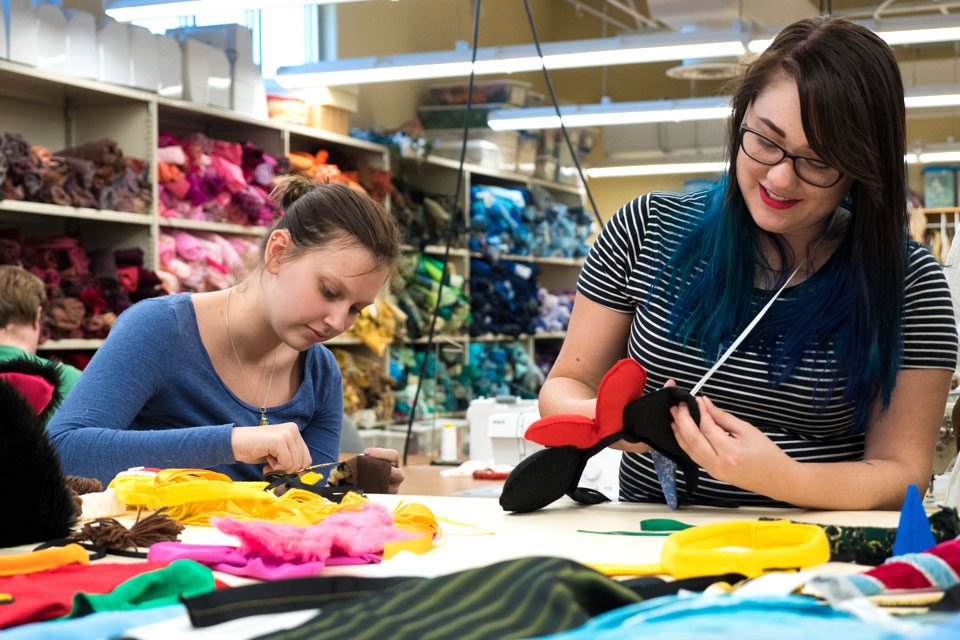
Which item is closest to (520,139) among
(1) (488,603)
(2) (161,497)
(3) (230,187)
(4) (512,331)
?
(4) (512,331)

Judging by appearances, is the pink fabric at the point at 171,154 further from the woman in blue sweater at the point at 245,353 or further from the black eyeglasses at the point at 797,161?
the black eyeglasses at the point at 797,161

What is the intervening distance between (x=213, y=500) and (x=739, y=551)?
0.64 m

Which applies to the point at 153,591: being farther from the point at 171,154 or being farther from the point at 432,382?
the point at 432,382

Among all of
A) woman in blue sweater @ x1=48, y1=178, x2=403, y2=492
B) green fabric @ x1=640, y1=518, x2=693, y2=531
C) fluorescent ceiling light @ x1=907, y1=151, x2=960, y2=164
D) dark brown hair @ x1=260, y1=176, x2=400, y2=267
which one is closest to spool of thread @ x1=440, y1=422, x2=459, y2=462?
woman in blue sweater @ x1=48, y1=178, x2=403, y2=492

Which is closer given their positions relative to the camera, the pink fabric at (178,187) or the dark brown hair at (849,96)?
the dark brown hair at (849,96)

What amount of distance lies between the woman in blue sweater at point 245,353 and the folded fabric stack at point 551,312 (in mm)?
5644

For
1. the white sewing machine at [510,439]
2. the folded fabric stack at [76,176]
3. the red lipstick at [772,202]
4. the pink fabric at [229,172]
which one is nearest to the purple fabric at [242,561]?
the red lipstick at [772,202]

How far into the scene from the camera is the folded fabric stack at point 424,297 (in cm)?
628

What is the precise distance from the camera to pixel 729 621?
61 centimetres

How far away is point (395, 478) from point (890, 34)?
12.3 feet

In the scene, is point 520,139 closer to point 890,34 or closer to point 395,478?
point 890,34

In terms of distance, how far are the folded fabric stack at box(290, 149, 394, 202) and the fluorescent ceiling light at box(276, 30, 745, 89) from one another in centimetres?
41

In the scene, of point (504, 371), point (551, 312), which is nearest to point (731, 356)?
point (504, 371)

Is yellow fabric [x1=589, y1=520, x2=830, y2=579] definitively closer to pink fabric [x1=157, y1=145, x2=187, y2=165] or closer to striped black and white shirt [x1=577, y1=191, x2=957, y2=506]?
striped black and white shirt [x1=577, y1=191, x2=957, y2=506]
